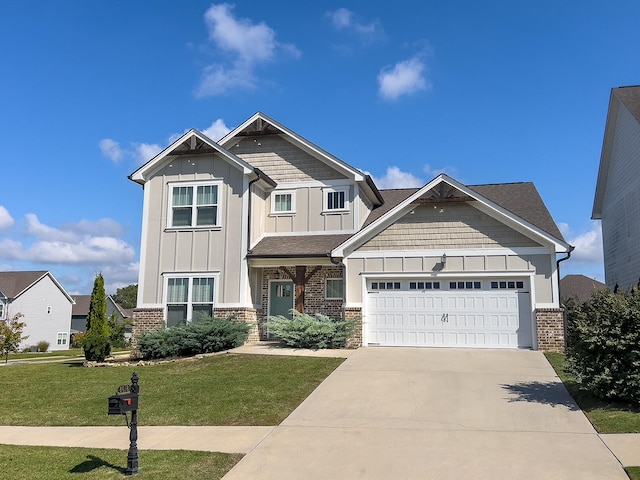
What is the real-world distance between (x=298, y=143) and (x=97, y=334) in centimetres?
993

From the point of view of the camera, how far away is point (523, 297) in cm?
1627

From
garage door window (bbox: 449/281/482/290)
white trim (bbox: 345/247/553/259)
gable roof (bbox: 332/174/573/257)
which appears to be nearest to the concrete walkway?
garage door window (bbox: 449/281/482/290)

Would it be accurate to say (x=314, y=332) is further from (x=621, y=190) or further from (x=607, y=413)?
(x=621, y=190)

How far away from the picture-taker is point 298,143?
20.8 metres

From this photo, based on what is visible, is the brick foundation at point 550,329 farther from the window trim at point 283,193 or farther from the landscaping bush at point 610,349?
the window trim at point 283,193

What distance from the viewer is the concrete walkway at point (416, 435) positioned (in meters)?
6.89

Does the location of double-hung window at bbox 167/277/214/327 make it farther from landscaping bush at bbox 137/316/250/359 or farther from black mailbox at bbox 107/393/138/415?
black mailbox at bbox 107/393/138/415

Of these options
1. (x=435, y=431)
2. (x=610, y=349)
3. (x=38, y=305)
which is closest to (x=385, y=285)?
(x=610, y=349)

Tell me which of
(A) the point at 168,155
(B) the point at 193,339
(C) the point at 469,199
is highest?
(A) the point at 168,155

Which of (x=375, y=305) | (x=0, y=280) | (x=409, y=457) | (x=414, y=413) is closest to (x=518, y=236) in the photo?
(x=375, y=305)

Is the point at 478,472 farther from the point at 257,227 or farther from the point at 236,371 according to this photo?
the point at 257,227

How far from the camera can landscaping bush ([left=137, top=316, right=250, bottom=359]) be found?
54.9 ft

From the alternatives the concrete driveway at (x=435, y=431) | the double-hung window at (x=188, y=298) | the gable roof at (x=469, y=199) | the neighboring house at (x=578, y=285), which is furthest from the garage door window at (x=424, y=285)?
the neighboring house at (x=578, y=285)

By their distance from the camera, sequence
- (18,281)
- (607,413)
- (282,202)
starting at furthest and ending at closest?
(18,281)
(282,202)
(607,413)
